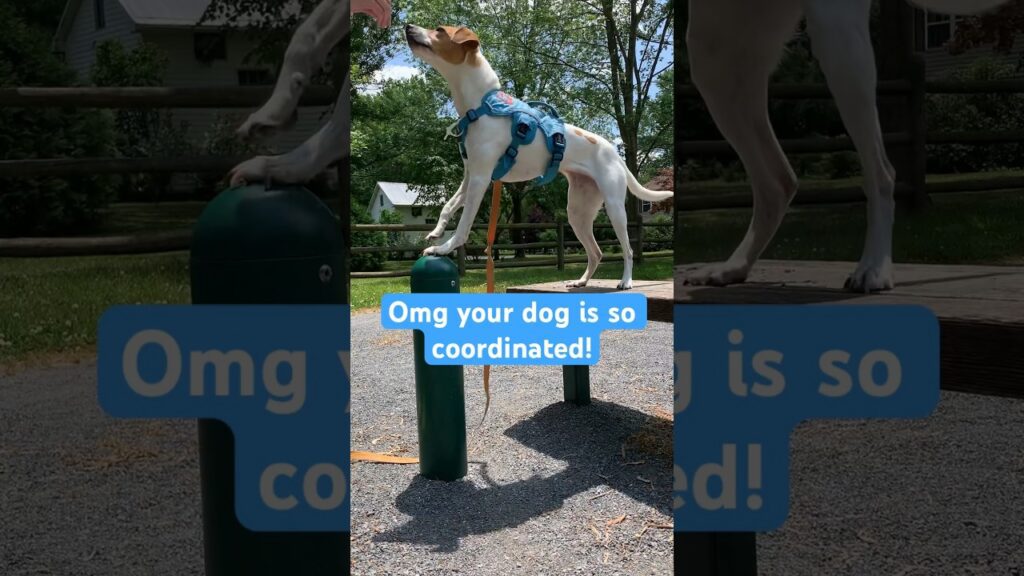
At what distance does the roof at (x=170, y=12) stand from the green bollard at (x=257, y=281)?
342 mm

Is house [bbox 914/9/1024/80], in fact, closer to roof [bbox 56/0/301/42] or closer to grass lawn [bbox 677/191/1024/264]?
grass lawn [bbox 677/191/1024/264]

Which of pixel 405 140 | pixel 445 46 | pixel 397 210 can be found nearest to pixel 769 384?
pixel 445 46

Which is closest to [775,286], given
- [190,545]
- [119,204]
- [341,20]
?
[341,20]

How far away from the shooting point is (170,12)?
1.15m

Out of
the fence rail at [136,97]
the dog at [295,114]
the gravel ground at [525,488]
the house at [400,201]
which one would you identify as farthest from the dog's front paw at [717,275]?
the house at [400,201]

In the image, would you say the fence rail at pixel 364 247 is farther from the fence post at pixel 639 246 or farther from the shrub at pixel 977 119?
the shrub at pixel 977 119

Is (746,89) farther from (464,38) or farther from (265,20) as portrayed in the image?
(464,38)

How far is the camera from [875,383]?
96 centimetres

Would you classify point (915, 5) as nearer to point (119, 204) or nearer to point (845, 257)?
point (845, 257)

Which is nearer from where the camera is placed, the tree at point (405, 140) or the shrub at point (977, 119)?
the shrub at point (977, 119)

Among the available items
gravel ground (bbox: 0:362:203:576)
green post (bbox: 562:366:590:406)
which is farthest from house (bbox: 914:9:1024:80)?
green post (bbox: 562:366:590:406)

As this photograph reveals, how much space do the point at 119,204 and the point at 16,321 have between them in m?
0.39

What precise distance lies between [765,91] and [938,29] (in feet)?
0.85

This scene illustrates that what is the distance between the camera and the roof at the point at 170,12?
1.13 metres
